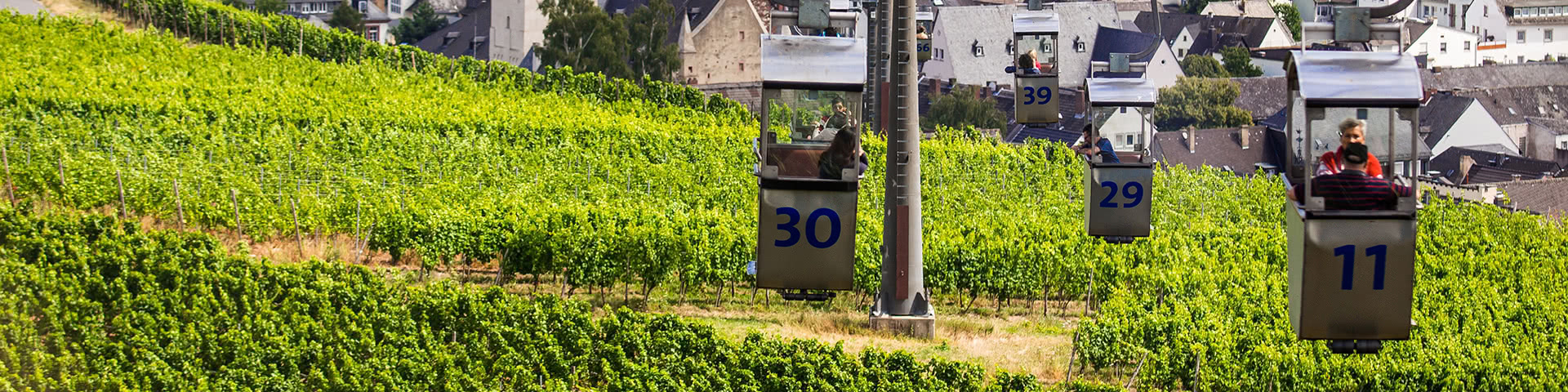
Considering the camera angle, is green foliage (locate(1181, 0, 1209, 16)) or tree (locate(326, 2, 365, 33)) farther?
green foliage (locate(1181, 0, 1209, 16))

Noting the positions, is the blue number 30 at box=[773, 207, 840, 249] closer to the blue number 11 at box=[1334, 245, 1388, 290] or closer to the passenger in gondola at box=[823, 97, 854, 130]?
the passenger in gondola at box=[823, 97, 854, 130]

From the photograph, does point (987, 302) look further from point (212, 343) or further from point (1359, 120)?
point (1359, 120)

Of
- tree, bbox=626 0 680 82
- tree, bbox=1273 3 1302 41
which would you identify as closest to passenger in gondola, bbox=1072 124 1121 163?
tree, bbox=626 0 680 82

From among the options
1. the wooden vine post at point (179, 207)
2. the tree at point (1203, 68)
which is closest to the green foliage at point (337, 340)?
the wooden vine post at point (179, 207)

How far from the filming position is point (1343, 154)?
12516 millimetres

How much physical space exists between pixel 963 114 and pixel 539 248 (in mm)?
65509

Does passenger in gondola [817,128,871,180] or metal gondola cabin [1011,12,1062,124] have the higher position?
metal gondola cabin [1011,12,1062,124]

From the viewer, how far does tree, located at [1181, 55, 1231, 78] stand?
118 meters

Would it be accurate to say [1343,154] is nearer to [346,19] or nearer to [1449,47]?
[346,19]

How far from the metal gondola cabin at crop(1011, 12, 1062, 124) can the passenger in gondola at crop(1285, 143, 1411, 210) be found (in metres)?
11.3

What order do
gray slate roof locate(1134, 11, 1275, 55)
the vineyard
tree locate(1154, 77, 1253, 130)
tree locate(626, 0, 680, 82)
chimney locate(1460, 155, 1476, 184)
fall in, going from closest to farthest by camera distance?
the vineyard
tree locate(626, 0, 680, 82)
chimney locate(1460, 155, 1476, 184)
tree locate(1154, 77, 1253, 130)
gray slate roof locate(1134, 11, 1275, 55)

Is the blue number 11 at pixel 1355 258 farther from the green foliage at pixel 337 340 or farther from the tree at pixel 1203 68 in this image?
the tree at pixel 1203 68

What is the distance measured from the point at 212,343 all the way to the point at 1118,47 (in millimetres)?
98244

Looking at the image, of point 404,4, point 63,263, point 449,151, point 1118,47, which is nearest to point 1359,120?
point 63,263
